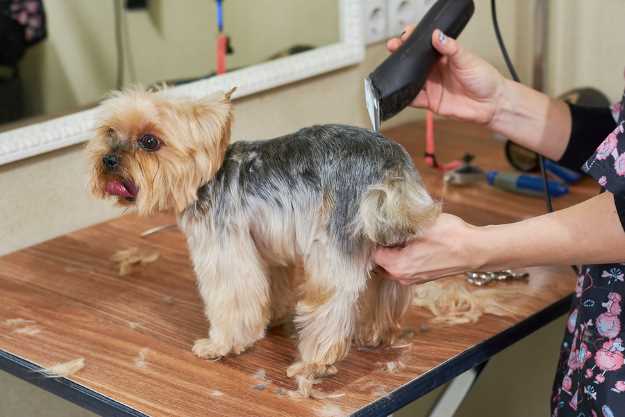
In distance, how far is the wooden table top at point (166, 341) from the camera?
946 mm

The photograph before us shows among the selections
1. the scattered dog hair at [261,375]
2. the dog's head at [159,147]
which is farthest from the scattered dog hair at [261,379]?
the dog's head at [159,147]

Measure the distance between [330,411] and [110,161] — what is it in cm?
35

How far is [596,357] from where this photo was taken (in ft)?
3.28

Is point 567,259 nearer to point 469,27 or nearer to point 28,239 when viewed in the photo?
point 28,239

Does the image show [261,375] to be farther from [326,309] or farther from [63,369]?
[63,369]

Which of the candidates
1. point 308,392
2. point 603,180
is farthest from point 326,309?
point 603,180

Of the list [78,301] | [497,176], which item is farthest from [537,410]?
[78,301]

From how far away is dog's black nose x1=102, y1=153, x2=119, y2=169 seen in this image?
0.97 m

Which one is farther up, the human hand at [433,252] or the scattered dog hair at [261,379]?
the human hand at [433,252]

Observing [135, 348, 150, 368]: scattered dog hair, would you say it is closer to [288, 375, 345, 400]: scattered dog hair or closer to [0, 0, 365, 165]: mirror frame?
[288, 375, 345, 400]: scattered dog hair

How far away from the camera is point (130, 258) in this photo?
4.23 feet

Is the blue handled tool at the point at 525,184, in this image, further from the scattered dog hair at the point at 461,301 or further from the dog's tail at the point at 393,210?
the dog's tail at the point at 393,210

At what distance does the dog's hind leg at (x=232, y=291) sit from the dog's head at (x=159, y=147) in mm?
70

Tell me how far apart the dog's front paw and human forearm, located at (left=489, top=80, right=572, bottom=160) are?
51 cm
